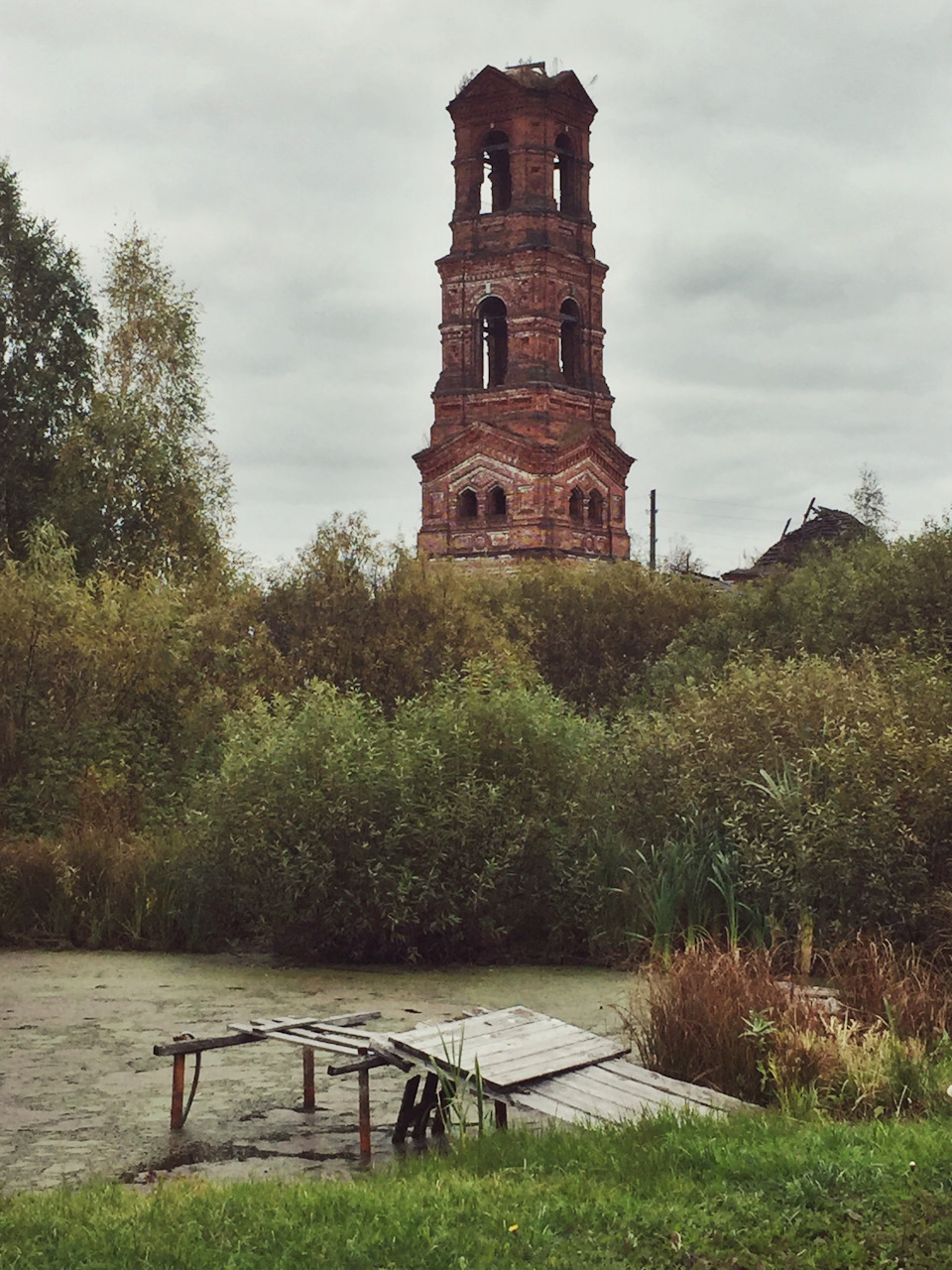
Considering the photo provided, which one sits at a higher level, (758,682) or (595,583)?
(595,583)

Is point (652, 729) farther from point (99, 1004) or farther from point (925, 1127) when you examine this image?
point (925, 1127)

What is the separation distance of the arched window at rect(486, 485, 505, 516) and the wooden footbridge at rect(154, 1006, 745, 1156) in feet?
109

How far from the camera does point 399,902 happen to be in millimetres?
13945

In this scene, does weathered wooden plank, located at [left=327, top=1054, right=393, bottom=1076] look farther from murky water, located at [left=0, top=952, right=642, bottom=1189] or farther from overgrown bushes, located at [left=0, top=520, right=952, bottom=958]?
overgrown bushes, located at [left=0, top=520, right=952, bottom=958]

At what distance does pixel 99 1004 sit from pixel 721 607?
20.1 meters

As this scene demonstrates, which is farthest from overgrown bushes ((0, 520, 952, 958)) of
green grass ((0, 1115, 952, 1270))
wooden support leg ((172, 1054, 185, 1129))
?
green grass ((0, 1115, 952, 1270))

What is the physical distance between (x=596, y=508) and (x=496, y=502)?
10.0 feet

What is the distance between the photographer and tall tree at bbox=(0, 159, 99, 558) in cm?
3145

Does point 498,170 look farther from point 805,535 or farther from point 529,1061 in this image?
point 529,1061

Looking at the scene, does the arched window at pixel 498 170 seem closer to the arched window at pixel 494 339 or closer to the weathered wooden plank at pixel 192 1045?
the arched window at pixel 494 339

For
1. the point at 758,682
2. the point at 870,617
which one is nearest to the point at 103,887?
the point at 758,682

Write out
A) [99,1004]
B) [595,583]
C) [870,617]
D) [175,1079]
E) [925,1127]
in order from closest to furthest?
1. [925,1127]
2. [175,1079]
3. [99,1004]
4. [870,617]
5. [595,583]

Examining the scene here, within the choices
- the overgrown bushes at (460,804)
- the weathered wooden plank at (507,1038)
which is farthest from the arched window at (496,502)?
the weathered wooden plank at (507,1038)

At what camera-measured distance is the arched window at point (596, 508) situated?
43.3 metres
